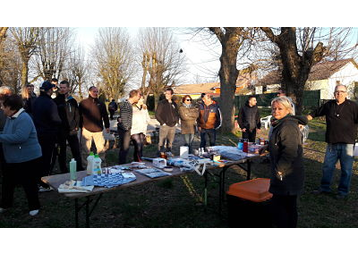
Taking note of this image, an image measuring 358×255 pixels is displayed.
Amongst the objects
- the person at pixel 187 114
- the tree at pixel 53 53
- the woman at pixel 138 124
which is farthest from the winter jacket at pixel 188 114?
the tree at pixel 53 53

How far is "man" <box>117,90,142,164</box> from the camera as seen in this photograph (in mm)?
5133

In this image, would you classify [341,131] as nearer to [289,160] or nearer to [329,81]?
[289,160]

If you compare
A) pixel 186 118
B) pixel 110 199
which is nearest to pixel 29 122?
pixel 110 199

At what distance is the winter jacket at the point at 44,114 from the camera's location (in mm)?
4199

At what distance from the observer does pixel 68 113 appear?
500 centimetres

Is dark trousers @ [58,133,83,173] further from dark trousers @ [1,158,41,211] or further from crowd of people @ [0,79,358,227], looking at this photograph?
dark trousers @ [1,158,41,211]

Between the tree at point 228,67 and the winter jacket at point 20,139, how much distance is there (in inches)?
292

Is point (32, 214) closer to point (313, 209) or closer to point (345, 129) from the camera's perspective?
point (313, 209)

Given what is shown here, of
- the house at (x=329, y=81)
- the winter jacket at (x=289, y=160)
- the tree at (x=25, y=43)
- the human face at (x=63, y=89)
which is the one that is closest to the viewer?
the winter jacket at (x=289, y=160)

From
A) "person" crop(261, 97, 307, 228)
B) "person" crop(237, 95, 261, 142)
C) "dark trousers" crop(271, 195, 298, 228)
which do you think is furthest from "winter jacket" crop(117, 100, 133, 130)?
"dark trousers" crop(271, 195, 298, 228)

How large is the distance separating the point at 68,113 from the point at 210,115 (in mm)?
3012

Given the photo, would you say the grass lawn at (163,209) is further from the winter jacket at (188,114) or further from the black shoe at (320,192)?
the winter jacket at (188,114)

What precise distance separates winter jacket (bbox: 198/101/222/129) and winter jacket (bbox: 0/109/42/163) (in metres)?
3.63

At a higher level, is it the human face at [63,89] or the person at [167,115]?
the human face at [63,89]
